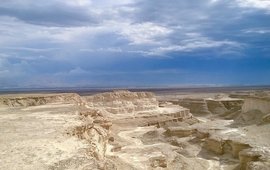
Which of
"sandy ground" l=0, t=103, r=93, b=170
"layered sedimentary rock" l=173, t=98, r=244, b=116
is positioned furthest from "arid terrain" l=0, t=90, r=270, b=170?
"layered sedimentary rock" l=173, t=98, r=244, b=116

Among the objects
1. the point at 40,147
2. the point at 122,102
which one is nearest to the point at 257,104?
the point at 122,102

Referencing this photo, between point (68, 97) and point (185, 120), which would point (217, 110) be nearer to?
point (185, 120)

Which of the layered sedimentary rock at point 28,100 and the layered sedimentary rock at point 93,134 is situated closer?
the layered sedimentary rock at point 93,134

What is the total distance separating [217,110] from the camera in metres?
47.9

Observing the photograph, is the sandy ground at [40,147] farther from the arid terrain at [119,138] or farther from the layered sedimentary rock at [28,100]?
the layered sedimentary rock at [28,100]

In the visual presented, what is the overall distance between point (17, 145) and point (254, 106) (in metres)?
27.9

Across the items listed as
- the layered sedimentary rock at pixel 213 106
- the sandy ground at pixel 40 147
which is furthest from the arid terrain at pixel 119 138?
the layered sedimentary rock at pixel 213 106

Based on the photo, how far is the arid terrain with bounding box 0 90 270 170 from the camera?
33.0 feet

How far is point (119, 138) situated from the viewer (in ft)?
88.9

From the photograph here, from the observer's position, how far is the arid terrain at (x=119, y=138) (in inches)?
396

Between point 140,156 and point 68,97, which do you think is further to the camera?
point 68,97

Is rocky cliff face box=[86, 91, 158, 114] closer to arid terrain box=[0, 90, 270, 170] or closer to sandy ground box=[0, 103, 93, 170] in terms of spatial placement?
arid terrain box=[0, 90, 270, 170]

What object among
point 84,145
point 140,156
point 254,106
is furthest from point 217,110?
point 84,145

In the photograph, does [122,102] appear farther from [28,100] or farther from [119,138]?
[28,100]
